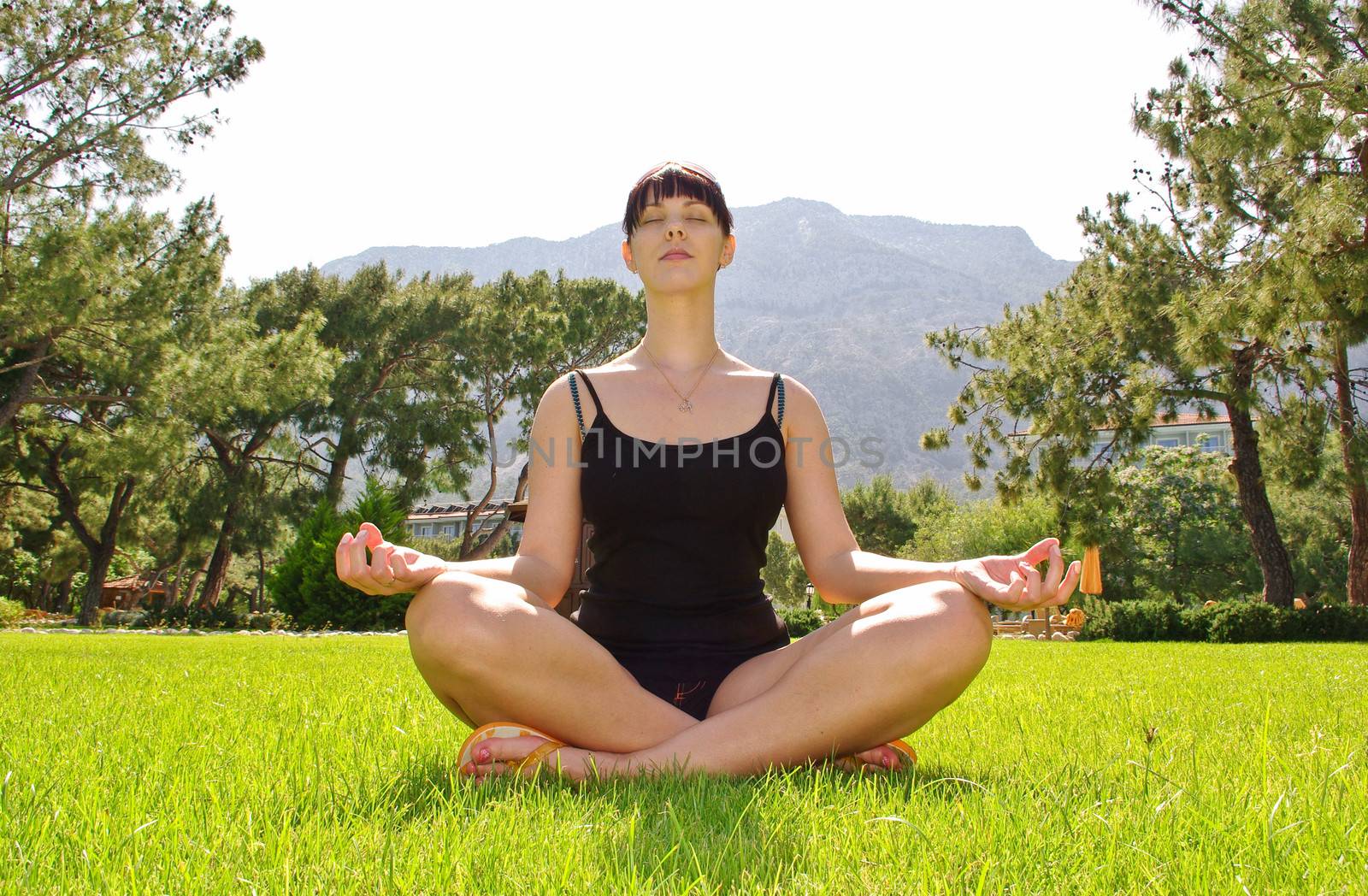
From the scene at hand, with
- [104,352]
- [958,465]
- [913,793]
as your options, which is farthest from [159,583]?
[958,465]

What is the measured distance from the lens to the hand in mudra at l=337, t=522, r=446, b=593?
1.86 m

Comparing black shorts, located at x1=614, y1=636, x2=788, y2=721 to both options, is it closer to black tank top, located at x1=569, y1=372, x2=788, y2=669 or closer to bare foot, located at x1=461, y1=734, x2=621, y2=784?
black tank top, located at x1=569, y1=372, x2=788, y2=669

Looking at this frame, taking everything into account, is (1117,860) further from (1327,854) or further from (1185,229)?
(1185,229)

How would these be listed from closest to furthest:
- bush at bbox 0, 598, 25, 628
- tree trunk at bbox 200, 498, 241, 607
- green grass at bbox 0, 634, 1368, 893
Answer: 1. green grass at bbox 0, 634, 1368, 893
2. bush at bbox 0, 598, 25, 628
3. tree trunk at bbox 200, 498, 241, 607

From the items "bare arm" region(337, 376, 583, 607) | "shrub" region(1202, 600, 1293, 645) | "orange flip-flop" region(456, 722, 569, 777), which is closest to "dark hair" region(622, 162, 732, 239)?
"bare arm" region(337, 376, 583, 607)

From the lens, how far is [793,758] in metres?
1.98

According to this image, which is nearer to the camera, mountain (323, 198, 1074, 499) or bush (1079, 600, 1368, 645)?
bush (1079, 600, 1368, 645)

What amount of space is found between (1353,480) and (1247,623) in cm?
257

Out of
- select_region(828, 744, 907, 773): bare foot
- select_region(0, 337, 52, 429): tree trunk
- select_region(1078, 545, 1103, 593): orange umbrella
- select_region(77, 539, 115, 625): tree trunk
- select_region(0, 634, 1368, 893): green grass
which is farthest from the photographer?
select_region(77, 539, 115, 625): tree trunk

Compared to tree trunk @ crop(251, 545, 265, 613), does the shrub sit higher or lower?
higher

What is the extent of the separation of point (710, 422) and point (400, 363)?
24.3 meters

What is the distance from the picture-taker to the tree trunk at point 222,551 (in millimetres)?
21703

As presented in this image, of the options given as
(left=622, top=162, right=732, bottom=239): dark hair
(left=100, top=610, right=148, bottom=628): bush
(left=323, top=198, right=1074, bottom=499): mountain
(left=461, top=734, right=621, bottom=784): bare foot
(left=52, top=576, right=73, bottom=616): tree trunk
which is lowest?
(left=52, top=576, right=73, bottom=616): tree trunk

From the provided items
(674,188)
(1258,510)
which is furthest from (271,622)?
(674,188)
